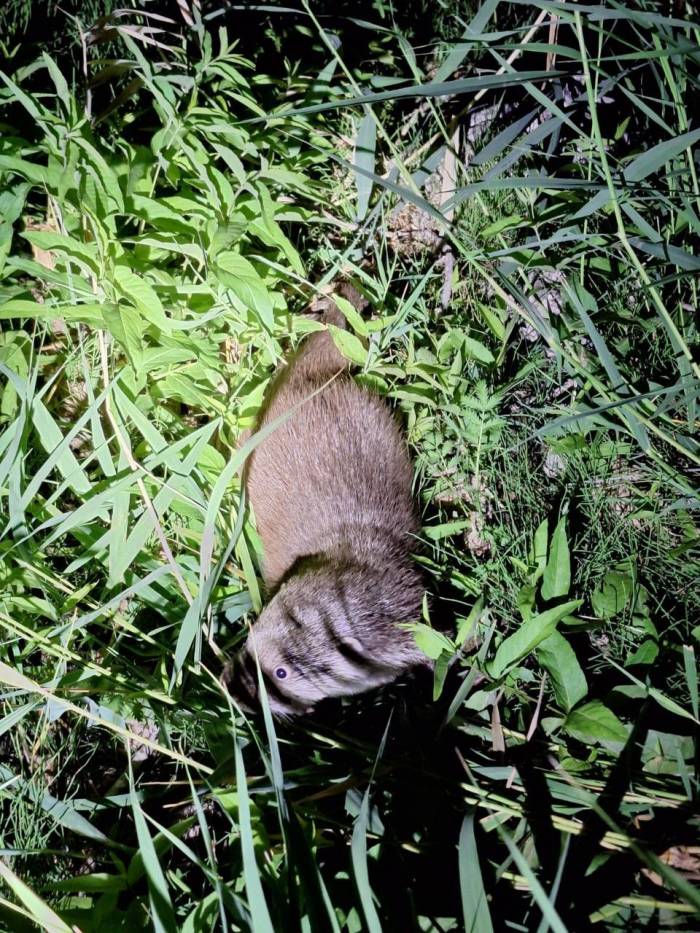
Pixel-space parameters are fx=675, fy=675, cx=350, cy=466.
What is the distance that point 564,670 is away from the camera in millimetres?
2619

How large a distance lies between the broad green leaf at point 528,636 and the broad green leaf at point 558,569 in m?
0.13

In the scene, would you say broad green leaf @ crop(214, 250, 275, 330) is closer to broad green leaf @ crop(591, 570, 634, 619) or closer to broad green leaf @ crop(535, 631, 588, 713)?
broad green leaf @ crop(535, 631, 588, 713)

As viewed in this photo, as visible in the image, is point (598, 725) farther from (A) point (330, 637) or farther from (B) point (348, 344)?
(B) point (348, 344)

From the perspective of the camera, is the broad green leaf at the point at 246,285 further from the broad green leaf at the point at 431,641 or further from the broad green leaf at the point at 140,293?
the broad green leaf at the point at 431,641

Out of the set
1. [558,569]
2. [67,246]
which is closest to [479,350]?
[558,569]

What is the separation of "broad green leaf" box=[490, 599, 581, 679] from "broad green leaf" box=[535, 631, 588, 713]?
0.06m

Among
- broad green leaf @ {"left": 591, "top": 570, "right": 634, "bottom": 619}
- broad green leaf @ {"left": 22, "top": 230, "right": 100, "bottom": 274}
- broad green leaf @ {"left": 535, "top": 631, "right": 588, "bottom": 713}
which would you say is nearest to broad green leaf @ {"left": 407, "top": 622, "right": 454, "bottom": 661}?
broad green leaf @ {"left": 535, "top": 631, "right": 588, "bottom": 713}

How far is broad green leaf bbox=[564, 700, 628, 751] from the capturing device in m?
2.47

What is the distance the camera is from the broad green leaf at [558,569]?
2.76m

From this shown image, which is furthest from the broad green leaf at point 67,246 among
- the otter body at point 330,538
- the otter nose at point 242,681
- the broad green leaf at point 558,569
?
the broad green leaf at point 558,569

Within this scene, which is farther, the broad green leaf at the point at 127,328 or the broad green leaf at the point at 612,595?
the broad green leaf at the point at 612,595

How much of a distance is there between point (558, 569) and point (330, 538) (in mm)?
1048

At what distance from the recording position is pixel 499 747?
2850mm

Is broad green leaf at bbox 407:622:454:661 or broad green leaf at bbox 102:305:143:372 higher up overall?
broad green leaf at bbox 102:305:143:372
